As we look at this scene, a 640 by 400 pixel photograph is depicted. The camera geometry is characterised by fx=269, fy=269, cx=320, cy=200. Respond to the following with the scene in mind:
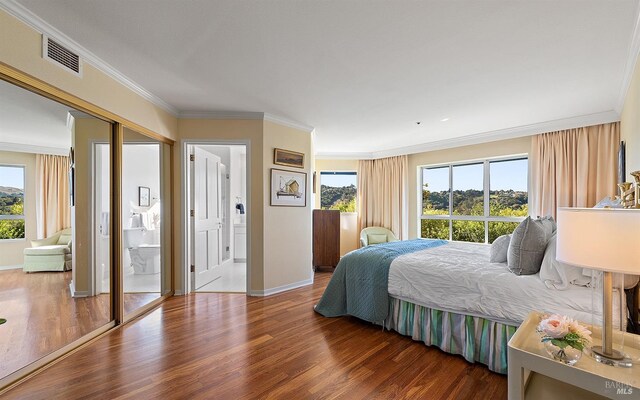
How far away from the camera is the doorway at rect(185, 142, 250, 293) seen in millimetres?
3617

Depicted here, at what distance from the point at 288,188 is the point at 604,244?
3209 mm

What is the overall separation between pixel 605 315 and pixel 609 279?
0.16m

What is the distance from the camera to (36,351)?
77.7 inches

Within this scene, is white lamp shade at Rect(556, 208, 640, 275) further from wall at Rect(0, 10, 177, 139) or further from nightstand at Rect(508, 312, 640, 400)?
wall at Rect(0, 10, 177, 139)

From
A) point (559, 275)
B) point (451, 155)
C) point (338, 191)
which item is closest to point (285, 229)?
point (338, 191)

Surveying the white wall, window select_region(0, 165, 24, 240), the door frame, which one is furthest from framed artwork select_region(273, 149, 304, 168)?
window select_region(0, 165, 24, 240)

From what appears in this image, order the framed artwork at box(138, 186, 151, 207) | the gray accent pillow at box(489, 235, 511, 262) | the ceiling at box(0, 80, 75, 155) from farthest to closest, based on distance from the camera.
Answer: the framed artwork at box(138, 186, 151, 207)
the gray accent pillow at box(489, 235, 511, 262)
the ceiling at box(0, 80, 75, 155)

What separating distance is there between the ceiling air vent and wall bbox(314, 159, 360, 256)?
14.6 ft

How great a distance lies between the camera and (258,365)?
2.00m

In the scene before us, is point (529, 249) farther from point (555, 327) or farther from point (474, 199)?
point (474, 199)

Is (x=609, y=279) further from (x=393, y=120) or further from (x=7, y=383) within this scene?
(x=7, y=383)

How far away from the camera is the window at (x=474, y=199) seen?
442 centimetres

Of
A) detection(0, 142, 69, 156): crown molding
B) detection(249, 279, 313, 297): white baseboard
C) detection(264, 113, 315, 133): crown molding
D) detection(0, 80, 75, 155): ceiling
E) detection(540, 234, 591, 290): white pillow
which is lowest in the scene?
detection(249, 279, 313, 297): white baseboard

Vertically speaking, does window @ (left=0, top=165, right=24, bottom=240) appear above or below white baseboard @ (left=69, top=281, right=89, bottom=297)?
above
